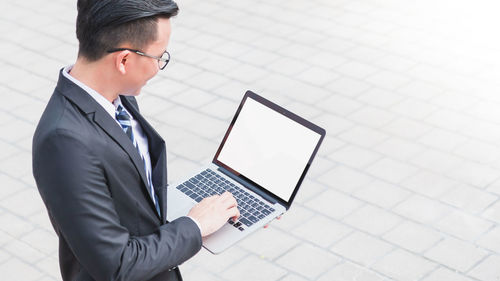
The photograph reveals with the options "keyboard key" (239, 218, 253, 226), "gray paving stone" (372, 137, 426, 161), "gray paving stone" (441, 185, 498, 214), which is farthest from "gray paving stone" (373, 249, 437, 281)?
"keyboard key" (239, 218, 253, 226)

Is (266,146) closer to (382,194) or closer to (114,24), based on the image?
(114,24)

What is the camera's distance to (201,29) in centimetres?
760

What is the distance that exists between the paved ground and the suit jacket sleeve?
89.3 inches

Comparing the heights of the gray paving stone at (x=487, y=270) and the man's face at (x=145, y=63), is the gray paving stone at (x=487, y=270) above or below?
below

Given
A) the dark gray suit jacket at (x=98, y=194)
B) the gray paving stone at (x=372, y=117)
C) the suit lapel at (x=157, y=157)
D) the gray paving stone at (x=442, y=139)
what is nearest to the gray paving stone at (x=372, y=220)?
the gray paving stone at (x=442, y=139)

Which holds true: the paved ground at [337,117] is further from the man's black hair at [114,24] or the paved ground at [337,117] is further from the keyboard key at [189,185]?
the man's black hair at [114,24]

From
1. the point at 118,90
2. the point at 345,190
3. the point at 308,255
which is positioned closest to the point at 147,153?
the point at 118,90

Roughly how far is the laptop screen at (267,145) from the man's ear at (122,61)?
0.99 metres

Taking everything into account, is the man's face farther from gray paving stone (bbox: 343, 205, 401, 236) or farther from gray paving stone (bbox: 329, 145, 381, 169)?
gray paving stone (bbox: 329, 145, 381, 169)

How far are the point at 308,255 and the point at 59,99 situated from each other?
2.68 m

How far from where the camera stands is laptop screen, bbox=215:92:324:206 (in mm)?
3168

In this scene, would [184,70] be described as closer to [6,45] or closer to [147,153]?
[6,45]

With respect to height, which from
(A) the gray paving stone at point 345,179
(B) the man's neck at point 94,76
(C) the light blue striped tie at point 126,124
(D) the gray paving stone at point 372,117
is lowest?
(A) the gray paving stone at point 345,179

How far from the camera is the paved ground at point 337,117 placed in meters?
4.74
